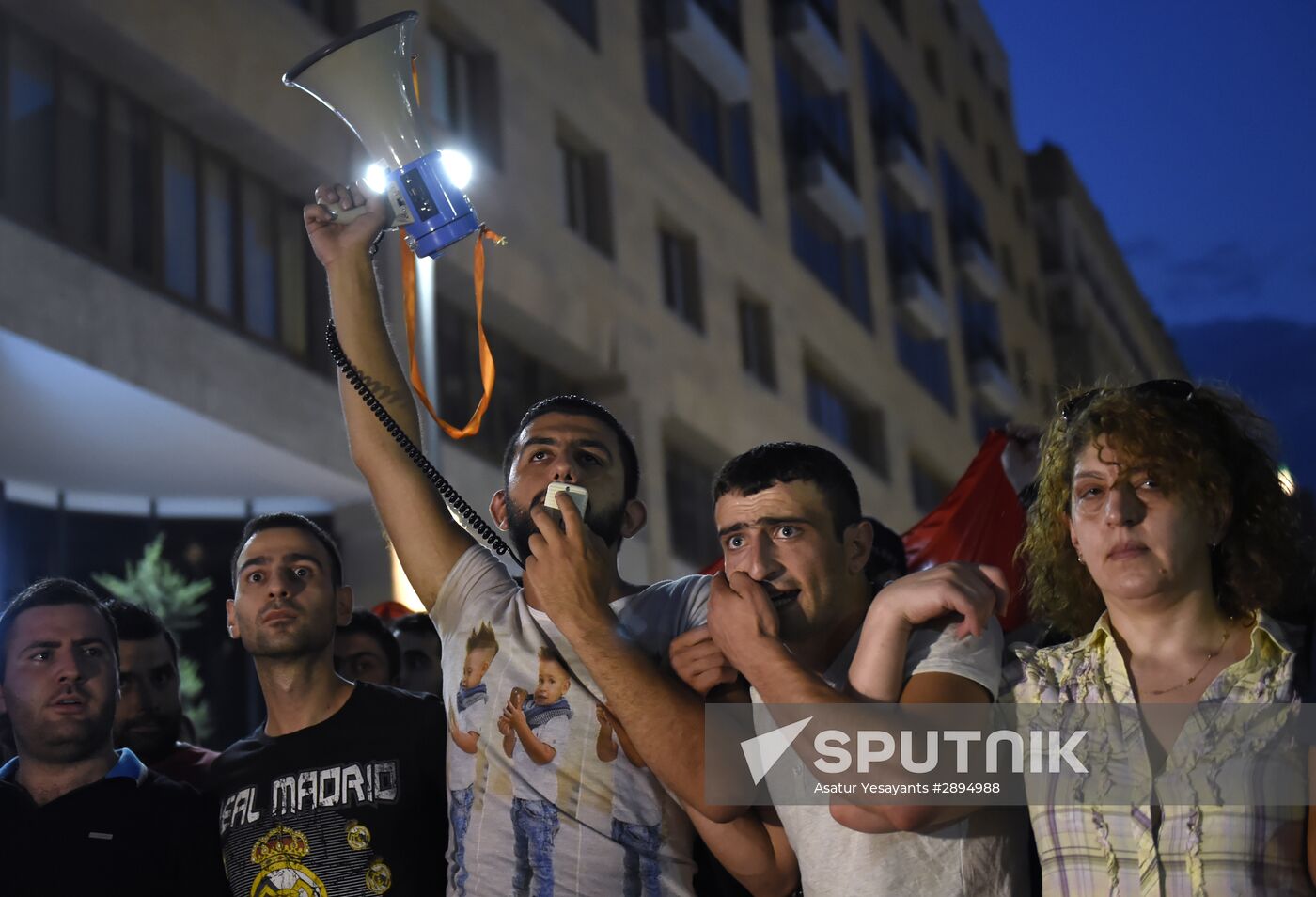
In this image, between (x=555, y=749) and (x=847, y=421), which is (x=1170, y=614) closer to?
(x=555, y=749)

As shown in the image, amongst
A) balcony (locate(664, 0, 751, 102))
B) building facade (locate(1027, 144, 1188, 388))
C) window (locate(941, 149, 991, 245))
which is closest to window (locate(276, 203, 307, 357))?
balcony (locate(664, 0, 751, 102))

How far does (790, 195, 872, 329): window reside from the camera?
29.1 m

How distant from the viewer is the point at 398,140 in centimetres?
450

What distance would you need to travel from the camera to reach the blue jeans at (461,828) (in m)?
3.83

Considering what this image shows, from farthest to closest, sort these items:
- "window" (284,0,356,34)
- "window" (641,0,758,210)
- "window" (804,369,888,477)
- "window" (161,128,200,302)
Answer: "window" (804,369,888,477) < "window" (641,0,758,210) < "window" (284,0,356,34) < "window" (161,128,200,302)

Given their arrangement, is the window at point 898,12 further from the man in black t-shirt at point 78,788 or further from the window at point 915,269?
the man in black t-shirt at point 78,788

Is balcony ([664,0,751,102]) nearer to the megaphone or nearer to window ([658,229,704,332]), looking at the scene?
window ([658,229,704,332])

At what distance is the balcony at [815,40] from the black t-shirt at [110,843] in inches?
1046

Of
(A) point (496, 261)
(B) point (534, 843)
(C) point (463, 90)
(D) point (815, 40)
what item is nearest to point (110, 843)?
(B) point (534, 843)

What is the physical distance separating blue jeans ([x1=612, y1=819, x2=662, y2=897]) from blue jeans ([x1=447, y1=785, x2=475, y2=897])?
1.20ft

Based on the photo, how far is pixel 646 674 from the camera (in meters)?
3.68

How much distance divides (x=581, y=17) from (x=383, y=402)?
720 inches

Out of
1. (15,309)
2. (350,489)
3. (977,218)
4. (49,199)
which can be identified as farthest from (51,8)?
(977,218)

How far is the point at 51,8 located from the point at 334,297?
31.1 feet
